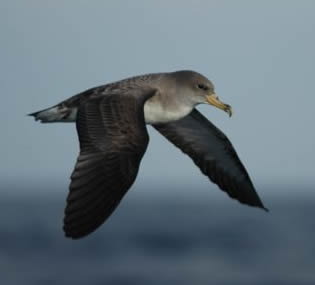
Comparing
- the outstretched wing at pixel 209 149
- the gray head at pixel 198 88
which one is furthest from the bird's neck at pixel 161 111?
the outstretched wing at pixel 209 149

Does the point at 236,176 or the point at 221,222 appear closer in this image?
the point at 236,176

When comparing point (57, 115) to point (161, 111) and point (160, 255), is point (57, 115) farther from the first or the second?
point (160, 255)

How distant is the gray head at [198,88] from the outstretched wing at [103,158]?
3.89ft

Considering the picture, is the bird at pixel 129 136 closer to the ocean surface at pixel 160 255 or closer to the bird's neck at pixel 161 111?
the bird's neck at pixel 161 111

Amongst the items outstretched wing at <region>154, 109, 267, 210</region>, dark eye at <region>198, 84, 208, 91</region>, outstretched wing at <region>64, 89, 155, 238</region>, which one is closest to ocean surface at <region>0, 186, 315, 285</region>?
outstretched wing at <region>154, 109, 267, 210</region>

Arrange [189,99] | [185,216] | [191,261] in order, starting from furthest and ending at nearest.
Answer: [185,216], [191,261], [189,99]

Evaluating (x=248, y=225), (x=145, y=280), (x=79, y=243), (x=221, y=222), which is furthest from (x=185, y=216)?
(x=145, y=280)

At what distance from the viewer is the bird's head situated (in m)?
15.1

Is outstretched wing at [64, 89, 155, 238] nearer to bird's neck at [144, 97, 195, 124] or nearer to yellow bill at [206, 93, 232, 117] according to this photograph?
bird's neck at [144, 97, 195, 124]

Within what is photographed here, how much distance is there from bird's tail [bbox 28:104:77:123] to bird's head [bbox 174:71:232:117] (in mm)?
1585

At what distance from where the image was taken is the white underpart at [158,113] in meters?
14.6

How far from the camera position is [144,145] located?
13.2 m

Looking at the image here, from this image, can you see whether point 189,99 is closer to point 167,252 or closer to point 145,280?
point 145,280

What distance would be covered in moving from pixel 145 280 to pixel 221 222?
5373cm
